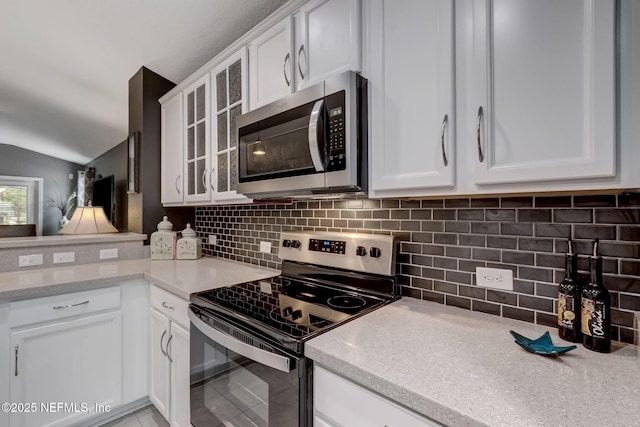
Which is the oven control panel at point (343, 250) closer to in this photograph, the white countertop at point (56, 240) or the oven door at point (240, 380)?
the oven door at point (240, 380)

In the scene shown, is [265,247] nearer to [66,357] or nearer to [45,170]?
[66,357]

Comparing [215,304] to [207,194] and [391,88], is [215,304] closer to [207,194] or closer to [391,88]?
[207,194]

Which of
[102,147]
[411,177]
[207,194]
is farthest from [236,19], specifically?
[102,147]

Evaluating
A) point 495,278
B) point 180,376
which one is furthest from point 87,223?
point 495,278

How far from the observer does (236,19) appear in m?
1.94

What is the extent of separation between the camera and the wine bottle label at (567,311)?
2.92ft

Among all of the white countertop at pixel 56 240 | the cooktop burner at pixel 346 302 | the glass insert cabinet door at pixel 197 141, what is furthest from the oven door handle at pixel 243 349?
the white countertop at pixel 56 240

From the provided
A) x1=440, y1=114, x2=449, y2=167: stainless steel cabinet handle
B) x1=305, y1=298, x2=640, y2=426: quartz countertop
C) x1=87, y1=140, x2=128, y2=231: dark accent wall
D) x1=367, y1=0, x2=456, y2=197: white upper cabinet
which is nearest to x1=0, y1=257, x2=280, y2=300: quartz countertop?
x1=305, y1=298, x2=640, y2=426: quartz countertop

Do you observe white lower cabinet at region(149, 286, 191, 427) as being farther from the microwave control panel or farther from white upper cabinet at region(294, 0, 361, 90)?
white upper cabinet at region(294, 0, 361, 90)

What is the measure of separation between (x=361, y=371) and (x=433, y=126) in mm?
759

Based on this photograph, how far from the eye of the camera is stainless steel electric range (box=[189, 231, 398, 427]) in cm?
96

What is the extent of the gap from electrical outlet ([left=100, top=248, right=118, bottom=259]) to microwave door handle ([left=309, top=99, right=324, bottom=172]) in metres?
2.01

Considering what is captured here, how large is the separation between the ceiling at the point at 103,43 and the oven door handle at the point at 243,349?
1.76 m

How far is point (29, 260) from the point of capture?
2006 millimetres
